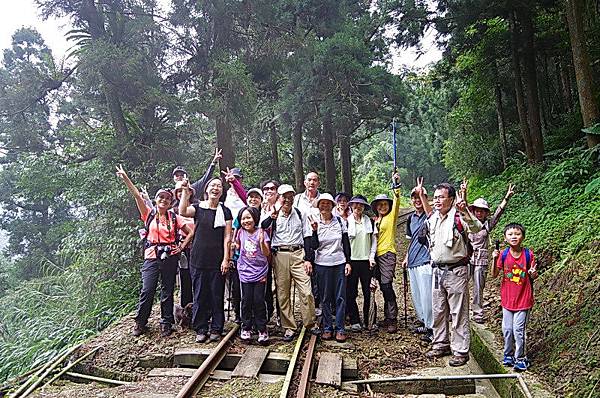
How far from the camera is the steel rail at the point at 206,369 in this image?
4.57 meters

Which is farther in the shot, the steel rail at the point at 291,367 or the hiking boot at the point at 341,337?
the hiking boot at the point at 341,337

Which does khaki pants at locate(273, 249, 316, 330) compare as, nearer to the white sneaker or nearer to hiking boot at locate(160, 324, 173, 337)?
the white sneaker

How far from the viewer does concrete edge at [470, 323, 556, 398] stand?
4371 millimetres

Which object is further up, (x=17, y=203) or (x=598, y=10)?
(x=598, y=10)

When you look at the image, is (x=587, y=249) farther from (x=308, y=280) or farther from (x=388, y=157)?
Result: (x=388, y=157)

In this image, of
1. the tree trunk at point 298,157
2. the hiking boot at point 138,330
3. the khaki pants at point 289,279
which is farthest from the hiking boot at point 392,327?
the tree trunk at point 298,157

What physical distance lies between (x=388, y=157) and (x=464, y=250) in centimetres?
3631

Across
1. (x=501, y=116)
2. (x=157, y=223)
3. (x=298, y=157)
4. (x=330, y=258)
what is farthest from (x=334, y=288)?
(x=501, y=116)

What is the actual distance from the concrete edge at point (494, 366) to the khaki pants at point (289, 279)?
210cm

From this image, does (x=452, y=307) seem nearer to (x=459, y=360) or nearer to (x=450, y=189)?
(x=459, y=360)

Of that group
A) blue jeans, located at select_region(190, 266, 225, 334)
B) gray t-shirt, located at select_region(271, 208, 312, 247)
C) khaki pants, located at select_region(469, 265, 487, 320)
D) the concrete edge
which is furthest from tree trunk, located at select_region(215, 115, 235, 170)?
the concrete edge

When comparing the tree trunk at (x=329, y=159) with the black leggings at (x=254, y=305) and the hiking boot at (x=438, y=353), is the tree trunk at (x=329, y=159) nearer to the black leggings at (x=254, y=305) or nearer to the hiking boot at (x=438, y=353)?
the black leggings at (x=254, y=305)

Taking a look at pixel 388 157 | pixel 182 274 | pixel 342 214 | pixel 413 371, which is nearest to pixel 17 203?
pixel 182 274

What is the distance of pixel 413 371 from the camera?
212 inches
